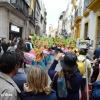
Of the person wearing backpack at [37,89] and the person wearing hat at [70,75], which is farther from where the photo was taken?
the person wearing hat at [70,75]

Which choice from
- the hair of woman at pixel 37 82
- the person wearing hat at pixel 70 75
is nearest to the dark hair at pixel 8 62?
the hair of woman at pixel 37 82

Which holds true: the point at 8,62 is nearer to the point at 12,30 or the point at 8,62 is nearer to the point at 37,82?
the point at 37,82

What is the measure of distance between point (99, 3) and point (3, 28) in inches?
306

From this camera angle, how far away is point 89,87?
306 centimetres

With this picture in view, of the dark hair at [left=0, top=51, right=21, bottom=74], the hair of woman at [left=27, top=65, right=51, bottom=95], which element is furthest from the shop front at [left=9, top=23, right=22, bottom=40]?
the hair of woman at [left=27, top=65, right=51, bottom=95]

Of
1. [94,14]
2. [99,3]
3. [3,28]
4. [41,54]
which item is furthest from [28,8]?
[41,54]

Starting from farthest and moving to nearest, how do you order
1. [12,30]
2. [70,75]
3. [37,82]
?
[12,30]
[70,75]
[37,82]

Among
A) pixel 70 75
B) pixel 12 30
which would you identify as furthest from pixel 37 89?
pixel 12 30

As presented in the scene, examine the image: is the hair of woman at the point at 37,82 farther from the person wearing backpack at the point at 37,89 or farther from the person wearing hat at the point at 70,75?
the person wearing hat at the point at 70,75

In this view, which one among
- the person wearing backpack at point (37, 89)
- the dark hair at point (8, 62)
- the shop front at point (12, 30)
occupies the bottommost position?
the person wearing backpack at point (37, 89)

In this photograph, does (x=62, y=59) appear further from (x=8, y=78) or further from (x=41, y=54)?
(x=41, y=54)

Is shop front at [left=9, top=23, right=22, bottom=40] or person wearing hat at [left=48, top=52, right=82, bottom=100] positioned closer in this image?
person wearing hat at [left=48, top=52, right=82, bottom=100]

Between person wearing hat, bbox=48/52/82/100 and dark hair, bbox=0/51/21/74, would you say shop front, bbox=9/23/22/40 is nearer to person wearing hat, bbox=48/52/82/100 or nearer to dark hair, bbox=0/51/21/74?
person wearing hat, bbox=48/52/82/100

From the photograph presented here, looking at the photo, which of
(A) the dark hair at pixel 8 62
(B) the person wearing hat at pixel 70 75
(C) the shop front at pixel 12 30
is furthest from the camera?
(C) the shop front at pixel 12 30
